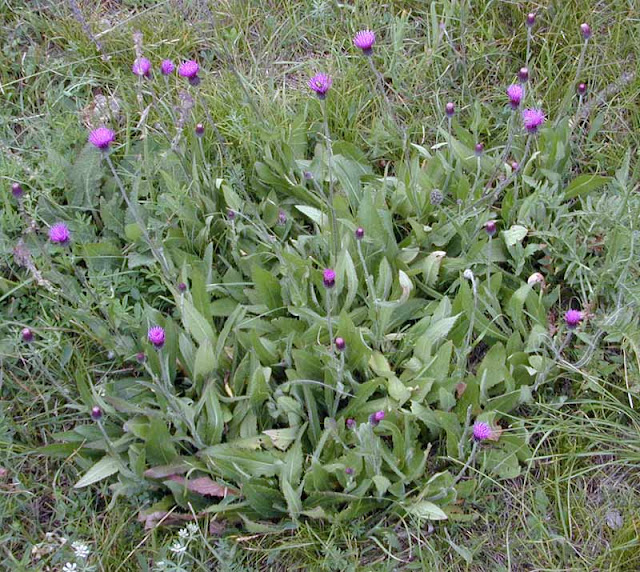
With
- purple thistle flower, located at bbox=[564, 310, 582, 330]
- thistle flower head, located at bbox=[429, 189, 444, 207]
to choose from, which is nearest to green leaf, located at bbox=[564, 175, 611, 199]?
thistle flower head, located at bbox=[429, 189, 444, 207]

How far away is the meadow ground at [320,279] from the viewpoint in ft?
8.66

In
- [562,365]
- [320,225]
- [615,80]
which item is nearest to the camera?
[562,365]

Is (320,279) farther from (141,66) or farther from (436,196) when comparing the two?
(141,66)

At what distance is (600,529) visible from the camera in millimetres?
2602

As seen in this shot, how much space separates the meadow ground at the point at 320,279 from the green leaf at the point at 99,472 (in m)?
0.04

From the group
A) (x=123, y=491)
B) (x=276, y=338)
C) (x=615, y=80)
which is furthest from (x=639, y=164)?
(x=123, y=491)

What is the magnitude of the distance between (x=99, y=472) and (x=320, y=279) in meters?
1.06

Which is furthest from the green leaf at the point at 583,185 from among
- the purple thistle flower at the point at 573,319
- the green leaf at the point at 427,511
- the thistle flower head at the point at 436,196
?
the green leaf at the point at 427,511

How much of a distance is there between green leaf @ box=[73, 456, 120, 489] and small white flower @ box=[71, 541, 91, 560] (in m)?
0.22

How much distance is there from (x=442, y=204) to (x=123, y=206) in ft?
4.58

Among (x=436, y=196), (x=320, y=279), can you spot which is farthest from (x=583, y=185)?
(x=320, y=279)

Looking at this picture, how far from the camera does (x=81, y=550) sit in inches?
97.3

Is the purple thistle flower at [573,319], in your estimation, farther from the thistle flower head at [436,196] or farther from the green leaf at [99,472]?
the green leaf at [99,472]

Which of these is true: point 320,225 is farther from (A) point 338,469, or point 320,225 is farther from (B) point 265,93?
Result: (A) point 338,469
